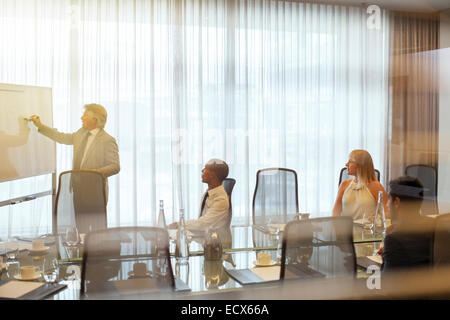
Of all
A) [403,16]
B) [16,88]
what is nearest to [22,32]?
[16,88]

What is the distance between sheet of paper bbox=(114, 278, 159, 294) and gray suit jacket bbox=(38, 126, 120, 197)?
0.19m

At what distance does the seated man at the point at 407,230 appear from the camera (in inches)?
37.7

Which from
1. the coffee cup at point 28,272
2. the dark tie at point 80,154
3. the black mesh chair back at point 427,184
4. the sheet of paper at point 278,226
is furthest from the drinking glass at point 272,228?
the coffee cup at point 28,272

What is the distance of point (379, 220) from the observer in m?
1.19

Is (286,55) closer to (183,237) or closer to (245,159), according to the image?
(245,159)

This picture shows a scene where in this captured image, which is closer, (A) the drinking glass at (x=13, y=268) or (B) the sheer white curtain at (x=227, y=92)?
(B) the sheer white curtain at (x=227, y=92)

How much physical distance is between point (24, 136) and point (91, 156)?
0.12m

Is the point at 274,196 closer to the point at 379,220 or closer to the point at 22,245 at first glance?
the point at 379,220

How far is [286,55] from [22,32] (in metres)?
0.47

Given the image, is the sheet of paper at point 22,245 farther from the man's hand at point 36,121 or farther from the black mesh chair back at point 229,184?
the black mesh chair back at point 229,184

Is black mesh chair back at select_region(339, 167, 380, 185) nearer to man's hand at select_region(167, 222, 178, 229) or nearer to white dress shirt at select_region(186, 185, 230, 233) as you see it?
white dress shirt at select_region(186, 185, 230, 233)

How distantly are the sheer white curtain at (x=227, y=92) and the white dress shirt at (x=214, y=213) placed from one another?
59mm


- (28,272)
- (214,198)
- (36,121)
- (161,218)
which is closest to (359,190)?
(214,198)

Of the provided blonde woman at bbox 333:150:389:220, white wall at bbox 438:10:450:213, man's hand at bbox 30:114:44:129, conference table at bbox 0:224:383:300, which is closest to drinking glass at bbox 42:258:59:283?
conference table at bbox 0:224:383:300
